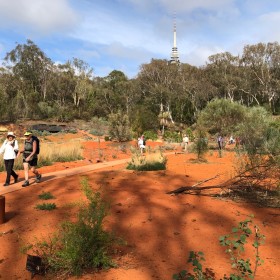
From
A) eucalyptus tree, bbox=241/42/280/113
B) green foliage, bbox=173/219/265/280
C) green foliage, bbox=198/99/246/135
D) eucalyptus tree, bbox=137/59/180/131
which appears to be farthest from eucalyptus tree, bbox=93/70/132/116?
green foliage, bbox=173/219/265/280

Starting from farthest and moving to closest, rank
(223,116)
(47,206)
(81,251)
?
1. (223,116)
2. (47,206)
3. (81,251)

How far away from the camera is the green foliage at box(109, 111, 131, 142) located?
3091 cm

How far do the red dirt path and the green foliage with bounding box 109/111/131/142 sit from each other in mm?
21944

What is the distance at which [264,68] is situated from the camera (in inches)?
2044

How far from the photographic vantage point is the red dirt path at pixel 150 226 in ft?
14.3

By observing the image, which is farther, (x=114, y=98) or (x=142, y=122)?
(x=114, y=98)

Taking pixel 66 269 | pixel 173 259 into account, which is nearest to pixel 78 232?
pixel 66 269

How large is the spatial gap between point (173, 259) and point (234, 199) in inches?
129

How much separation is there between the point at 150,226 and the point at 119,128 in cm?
2533

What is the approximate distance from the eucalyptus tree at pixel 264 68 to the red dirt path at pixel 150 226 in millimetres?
46807

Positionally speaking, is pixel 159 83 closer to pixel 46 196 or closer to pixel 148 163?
pixel 148 163

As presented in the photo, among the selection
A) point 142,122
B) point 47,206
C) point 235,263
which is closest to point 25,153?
point 47,206

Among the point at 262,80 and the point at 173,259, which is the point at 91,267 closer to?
the point at 173,259

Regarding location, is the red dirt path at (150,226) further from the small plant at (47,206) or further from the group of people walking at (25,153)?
the group of people walking at (25,153)
